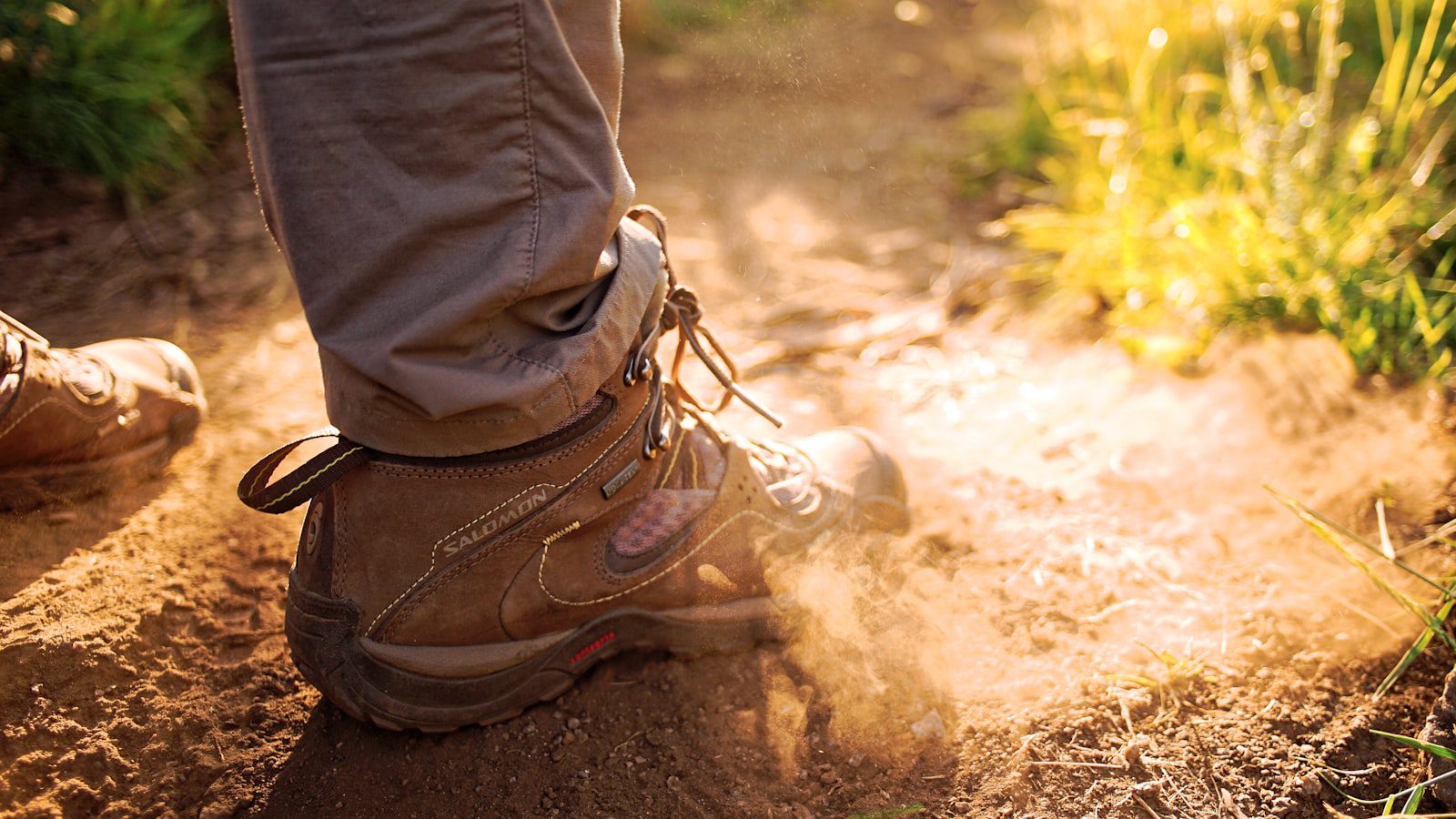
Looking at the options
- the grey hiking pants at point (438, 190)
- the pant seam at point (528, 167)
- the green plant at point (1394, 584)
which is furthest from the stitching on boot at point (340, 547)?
the green plant at point (1394, 584)

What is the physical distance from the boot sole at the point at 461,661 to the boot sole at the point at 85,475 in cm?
59

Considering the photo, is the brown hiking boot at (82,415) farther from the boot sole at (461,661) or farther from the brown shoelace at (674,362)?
the brown shoelace at (674,362)

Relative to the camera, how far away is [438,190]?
94 centimetres

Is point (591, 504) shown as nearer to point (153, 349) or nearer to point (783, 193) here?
point (153, 349)

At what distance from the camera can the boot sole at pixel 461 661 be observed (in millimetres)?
1188

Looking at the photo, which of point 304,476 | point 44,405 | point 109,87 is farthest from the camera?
point 109,87

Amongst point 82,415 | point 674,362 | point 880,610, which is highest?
point 674,362

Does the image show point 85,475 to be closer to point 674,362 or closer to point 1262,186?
point 674,362

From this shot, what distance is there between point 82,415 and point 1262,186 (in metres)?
2.57

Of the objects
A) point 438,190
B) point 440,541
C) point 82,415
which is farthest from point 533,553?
point 82,415

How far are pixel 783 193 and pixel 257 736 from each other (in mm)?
2537

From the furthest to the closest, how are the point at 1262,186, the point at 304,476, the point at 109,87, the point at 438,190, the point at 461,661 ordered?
the point at 109,87 < the point at 1262,186 < the point at 461,661 < the point at 304,476 < the point at 438,190

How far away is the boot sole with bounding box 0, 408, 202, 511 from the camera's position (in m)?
1.46

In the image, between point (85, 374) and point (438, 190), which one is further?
point (85, 374)
